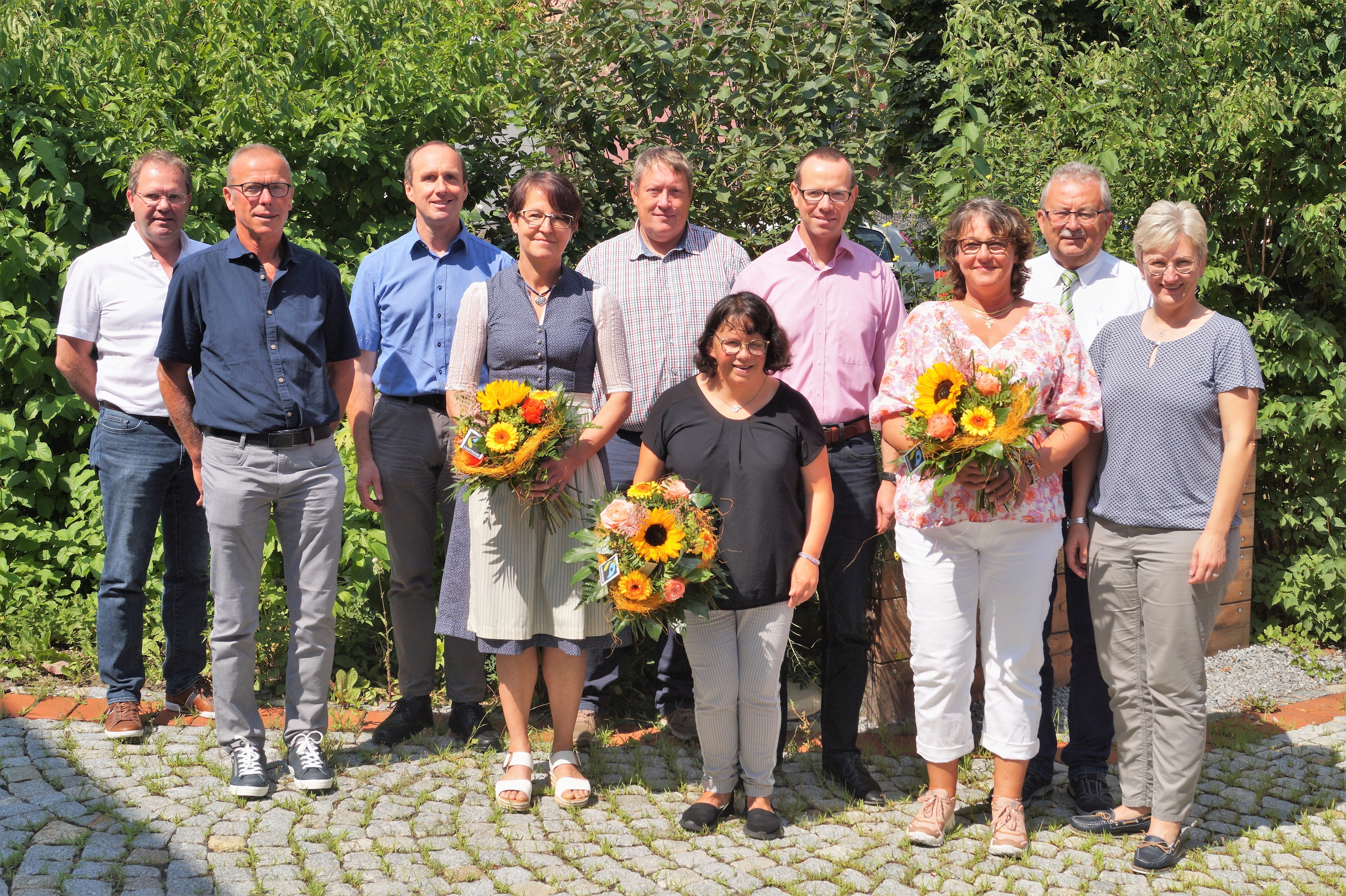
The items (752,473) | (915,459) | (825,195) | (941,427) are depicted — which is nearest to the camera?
(941,427)

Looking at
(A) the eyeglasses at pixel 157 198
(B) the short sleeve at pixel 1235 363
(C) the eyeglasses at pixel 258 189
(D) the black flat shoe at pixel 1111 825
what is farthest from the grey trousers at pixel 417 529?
(B) the short sleeve at pixel 1235 363

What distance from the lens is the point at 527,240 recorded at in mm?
4594

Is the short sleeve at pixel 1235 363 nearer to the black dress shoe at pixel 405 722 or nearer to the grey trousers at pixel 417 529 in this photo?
the grey trousers at pixel 417 529

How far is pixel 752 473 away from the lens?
4328 mm

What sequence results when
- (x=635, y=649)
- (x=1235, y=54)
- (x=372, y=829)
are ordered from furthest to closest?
1. (x=1235, y=54)
2. (x=635, y=649)
3. (x=372, y=829)

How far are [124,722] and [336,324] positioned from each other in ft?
6.24

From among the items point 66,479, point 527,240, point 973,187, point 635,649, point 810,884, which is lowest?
point 810,884

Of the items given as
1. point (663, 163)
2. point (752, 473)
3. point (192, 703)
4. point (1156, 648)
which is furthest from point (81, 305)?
point (1156, 648)

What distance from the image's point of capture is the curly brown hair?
165 inches

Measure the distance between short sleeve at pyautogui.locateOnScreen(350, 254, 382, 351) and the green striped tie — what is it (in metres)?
2.85

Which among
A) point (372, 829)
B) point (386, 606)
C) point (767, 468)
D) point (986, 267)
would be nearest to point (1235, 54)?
point (986, 267)

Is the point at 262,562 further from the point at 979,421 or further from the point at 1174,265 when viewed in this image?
the point at 1174,265

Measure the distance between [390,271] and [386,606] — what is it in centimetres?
179

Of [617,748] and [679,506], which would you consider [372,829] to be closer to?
[617,748]
